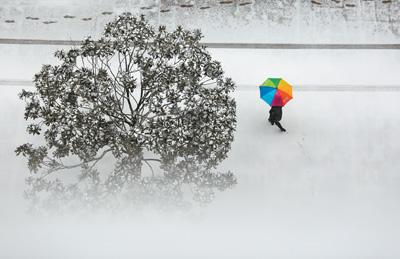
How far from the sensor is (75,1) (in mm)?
16062

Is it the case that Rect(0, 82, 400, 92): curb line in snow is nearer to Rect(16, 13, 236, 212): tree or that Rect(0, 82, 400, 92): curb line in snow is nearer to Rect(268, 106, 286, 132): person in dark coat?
Rect(268, 106, 286, 132): person in dark coat

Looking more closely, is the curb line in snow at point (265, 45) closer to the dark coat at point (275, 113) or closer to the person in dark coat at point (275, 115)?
the person in dark coat at point (275, 115)

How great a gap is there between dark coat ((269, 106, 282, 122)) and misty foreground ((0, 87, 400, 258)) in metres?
0.61

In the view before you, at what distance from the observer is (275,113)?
12914 mm

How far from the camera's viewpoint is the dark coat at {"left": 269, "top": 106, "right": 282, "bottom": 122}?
42.1 feet

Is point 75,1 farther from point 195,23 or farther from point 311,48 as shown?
point 311,48

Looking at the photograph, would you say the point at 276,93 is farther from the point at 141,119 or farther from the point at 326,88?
the point at 141,119

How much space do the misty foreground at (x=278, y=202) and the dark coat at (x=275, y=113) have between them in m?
0.61

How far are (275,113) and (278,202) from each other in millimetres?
2097

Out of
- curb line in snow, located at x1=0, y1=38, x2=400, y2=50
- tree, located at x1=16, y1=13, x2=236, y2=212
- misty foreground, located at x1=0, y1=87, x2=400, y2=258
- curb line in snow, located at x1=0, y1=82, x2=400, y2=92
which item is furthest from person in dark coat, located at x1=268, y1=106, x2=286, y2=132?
curb line in snow, located at x1=0, y1=38, x2=400, y2=50

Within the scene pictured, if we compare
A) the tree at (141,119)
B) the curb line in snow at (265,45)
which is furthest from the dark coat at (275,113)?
the curb line in snow at (265,45)

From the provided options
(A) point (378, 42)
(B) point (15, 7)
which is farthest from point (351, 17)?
(B) point (15, 7)

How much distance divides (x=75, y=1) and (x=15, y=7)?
5.73 feet

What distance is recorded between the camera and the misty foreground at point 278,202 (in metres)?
11.2
